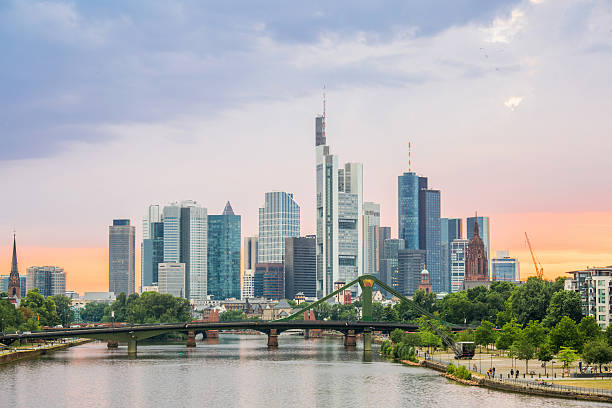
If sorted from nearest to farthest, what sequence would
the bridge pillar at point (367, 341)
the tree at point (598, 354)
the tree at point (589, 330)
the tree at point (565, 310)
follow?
1. the tree at point (598, 354)
2. the tree at point (589, 330)
3. the tree at point (565, 310)
4. the bridge pillar at point (367, 341)

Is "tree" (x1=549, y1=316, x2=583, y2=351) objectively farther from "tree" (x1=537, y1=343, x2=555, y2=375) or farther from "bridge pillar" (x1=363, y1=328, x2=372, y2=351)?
"bridge pillar" (x1=363, y1=328, x2=372, y2=351)

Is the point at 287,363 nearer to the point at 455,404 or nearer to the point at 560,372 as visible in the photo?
the point at 560,372

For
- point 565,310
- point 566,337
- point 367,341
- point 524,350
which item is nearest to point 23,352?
point 367,341

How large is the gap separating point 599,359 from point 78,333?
8568cm

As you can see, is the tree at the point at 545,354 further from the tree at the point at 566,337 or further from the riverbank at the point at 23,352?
the riverbank at the point at 23,352

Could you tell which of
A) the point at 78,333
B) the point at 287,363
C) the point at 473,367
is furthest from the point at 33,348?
the point at 473,367

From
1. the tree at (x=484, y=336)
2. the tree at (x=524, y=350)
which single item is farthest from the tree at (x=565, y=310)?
the tree at (x=524, y=350)

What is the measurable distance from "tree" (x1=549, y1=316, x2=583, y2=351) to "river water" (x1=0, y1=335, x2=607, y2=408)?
15.5 m

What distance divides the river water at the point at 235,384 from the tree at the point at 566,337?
15.5 meters

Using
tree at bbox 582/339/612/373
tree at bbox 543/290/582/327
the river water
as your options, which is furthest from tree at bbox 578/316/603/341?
tree at bbox 543/290/582/327

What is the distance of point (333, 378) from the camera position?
122 meters

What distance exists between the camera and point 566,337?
399ft

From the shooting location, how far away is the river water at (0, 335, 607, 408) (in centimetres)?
9744

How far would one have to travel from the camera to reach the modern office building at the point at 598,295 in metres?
161
